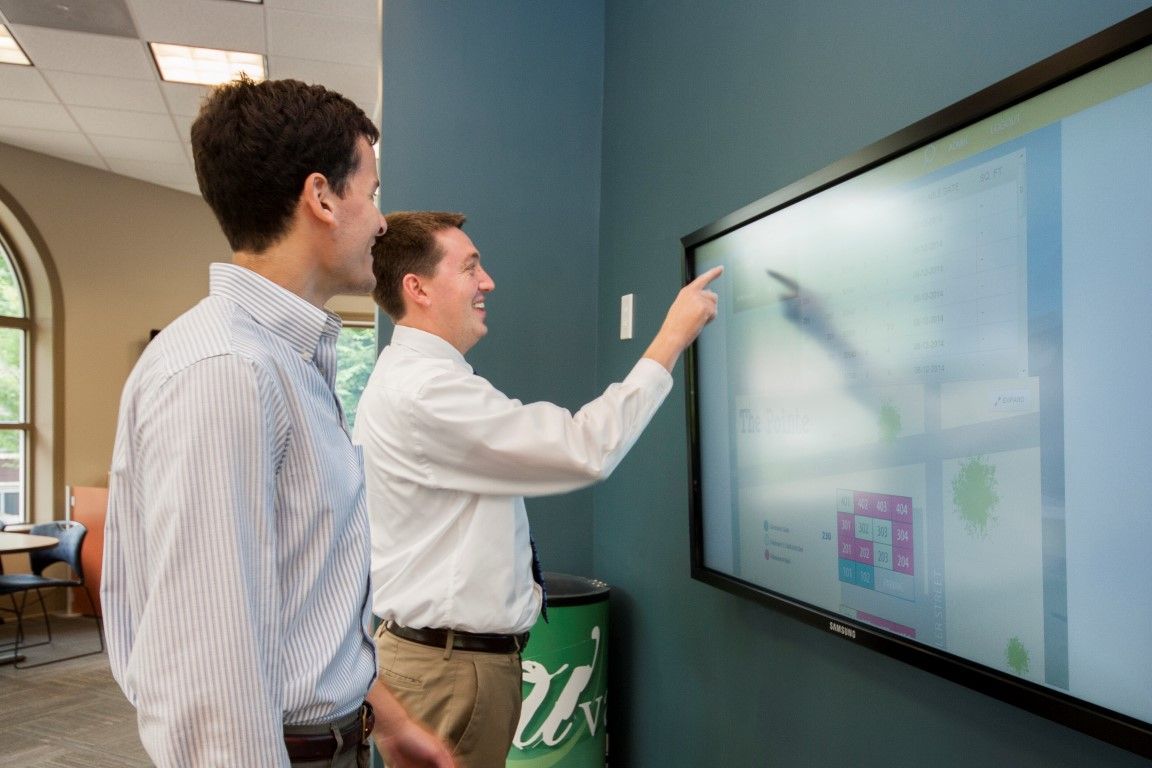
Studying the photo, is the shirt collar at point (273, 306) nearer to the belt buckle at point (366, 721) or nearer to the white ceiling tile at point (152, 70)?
the belt buckle at point (366, 721)

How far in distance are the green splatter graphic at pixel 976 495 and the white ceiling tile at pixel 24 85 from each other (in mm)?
5491

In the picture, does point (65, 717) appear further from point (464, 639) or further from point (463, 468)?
point (463, 468)

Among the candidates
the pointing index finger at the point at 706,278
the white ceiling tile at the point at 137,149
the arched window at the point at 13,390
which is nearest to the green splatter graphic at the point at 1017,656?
the pointing index finger at the point at 706,278

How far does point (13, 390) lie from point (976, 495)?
7.15m

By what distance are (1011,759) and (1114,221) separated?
0.74m

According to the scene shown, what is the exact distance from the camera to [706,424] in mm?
1885

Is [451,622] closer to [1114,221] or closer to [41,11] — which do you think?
[1114,221]

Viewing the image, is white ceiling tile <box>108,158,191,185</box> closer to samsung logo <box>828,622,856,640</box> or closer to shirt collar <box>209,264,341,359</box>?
shirt collar <box>209,264,341,359</box>

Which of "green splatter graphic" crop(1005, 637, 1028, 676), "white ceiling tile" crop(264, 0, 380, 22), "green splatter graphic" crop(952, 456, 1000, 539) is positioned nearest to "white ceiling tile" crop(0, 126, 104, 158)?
"white ceiling tile" crop(264, 0, 380, 22)

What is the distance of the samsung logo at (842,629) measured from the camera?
1409 millimetres

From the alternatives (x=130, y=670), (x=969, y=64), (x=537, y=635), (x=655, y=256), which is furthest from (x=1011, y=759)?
(x=655, y=256)

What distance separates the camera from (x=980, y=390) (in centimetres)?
114

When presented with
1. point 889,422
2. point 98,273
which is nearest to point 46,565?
point 98,273

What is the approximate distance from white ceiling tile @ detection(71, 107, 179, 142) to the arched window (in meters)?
1.28
